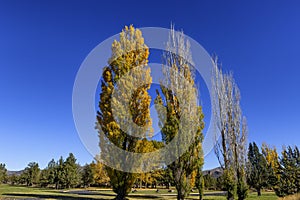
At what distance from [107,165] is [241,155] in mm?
9482

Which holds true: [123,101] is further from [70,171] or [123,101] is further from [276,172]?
[70,171]

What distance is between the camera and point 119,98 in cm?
1199

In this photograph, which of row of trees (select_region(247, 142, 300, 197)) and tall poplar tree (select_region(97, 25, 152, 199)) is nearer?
tall poplar tree (select_region(97, 25, 152, 199))

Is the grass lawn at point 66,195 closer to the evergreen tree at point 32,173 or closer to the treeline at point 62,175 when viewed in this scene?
the treeline at point 62,175

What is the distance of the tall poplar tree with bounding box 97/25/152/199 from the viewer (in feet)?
37.3

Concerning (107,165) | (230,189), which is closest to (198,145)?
(230,189)

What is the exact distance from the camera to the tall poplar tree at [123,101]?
37.3 ft

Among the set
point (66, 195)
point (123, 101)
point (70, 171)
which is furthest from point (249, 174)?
point (70, 171)

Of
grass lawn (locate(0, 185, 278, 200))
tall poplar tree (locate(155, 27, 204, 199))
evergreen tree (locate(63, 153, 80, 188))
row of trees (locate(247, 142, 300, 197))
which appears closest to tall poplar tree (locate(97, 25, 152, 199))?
tall poplar tree (locate(155, 27, 204, 199))

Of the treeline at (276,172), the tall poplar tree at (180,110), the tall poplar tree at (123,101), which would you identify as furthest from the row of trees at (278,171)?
the tall poplar tree at (123,101)

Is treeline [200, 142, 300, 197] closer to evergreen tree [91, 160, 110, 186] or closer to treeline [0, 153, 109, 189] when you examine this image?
evergreen tree [91, 160, 110, 186]

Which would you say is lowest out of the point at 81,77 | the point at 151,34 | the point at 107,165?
the point at 107,165

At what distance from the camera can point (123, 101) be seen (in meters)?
12.0

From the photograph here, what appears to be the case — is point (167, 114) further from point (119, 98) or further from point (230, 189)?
point (230, 189)
